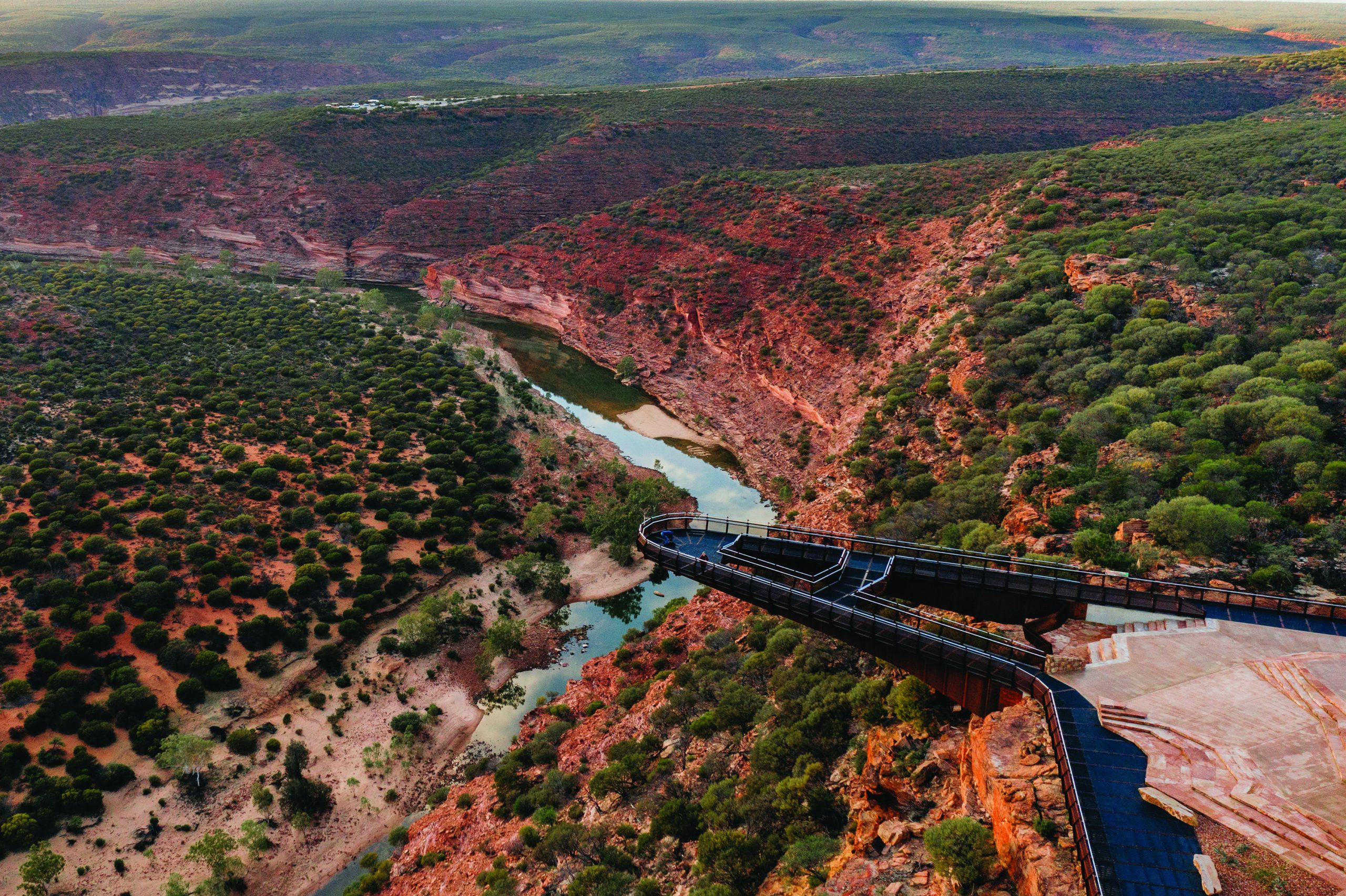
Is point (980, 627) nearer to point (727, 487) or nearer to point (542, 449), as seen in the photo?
point (727, 487)

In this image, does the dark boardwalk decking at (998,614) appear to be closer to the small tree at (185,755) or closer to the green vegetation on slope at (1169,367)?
the green vegetation on slope at (1169,367)

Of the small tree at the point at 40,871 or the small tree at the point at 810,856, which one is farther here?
the small tree at the point at 40,871

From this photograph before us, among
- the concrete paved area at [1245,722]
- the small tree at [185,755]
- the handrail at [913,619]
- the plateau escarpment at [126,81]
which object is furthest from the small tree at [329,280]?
the plateau escarpment at [126,81]

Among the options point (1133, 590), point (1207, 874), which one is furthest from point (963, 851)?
point (1133, 590)

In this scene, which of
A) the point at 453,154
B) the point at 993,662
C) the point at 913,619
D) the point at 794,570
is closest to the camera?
the point at 993,662

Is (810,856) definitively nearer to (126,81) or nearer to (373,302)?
(373,302)

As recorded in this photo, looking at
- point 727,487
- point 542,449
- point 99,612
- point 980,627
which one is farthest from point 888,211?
point 99,612
